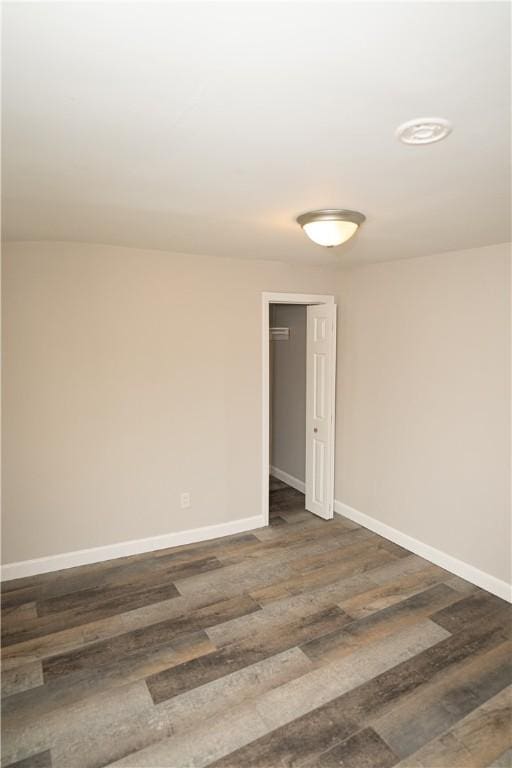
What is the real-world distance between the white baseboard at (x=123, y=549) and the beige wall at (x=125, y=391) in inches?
2.4

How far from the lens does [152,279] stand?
373cm

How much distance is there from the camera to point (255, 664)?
261 centimetres

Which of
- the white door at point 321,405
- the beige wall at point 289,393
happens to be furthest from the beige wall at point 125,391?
the beige wall at point 289,393

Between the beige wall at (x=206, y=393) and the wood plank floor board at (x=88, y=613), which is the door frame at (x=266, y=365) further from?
the wood plank floor board at (x=88, y=613)

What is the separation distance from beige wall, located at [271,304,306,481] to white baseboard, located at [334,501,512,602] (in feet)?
3.43

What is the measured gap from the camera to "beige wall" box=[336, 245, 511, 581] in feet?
10.8

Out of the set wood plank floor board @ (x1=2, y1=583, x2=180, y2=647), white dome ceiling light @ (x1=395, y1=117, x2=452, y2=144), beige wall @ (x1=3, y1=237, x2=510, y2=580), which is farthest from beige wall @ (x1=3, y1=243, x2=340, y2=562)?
white dome ceiling light @ (x1=395, y1=117, x2=452, y2=144)

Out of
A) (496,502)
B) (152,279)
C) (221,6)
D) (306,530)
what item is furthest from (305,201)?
(306,530)

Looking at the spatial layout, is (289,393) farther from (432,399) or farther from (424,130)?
(424,130)

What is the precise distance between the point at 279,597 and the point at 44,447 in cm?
210

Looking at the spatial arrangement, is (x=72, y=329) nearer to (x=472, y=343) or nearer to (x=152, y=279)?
(x=152, y=279)

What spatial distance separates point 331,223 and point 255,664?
8.25 feet

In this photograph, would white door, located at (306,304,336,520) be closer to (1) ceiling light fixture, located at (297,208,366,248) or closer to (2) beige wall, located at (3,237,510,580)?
(2) beige wall, located at (3,237,510,580)

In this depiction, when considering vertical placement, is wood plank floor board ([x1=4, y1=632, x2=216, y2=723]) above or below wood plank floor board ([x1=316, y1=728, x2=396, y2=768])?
above
